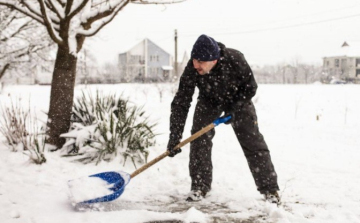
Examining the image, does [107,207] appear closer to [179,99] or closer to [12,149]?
[179,99]

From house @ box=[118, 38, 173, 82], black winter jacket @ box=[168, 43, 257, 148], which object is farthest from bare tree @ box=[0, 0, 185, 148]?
house @ box=[118, 38, 173, 82]

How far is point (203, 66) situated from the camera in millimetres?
3049

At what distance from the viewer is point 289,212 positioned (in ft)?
9.36

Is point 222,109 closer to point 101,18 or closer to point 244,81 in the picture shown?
point 244,81

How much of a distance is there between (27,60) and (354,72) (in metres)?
60.7

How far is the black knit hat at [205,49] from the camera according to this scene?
2938 millimetres

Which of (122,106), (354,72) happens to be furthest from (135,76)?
(122,106)

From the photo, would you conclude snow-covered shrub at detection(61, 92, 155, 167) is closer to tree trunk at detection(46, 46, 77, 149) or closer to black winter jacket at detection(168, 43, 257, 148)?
tree trunk at detection(46, 46, 77, 149)

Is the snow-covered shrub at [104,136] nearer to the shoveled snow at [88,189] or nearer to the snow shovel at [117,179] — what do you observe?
the snow shovel at [117,179]

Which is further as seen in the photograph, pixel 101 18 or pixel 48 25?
pixel 101 18

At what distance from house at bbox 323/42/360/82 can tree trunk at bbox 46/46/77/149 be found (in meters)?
59.3

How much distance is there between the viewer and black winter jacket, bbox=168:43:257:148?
10.4ft

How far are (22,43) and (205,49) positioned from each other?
9115mm

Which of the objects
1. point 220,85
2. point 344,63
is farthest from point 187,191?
point 344,63
